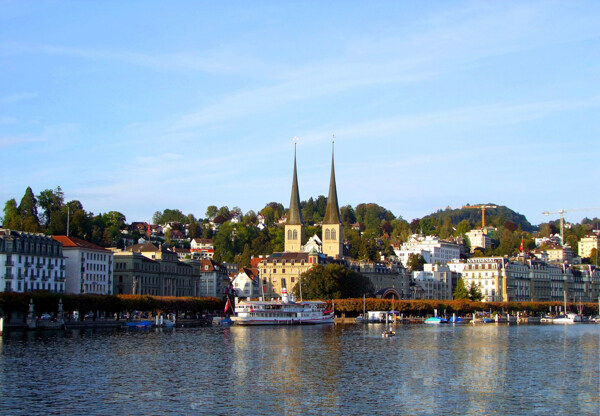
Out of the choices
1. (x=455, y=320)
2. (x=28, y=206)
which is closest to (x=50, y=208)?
(x=28, y=206)

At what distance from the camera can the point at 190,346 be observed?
277ft

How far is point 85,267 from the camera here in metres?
143

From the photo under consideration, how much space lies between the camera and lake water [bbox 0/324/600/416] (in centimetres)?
4475

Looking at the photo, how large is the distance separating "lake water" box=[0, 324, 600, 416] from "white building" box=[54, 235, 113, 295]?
163 feet

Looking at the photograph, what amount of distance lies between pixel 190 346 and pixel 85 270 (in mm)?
63933

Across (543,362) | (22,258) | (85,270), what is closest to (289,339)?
(543,362)

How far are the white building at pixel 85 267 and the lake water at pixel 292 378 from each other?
49.6 m

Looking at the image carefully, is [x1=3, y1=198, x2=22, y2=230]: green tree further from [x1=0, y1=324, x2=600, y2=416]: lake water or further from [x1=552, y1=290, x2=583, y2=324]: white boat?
[x1=552, y1=290, x2=583, y2=324]: white boat

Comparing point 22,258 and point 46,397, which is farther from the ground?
point 22,258

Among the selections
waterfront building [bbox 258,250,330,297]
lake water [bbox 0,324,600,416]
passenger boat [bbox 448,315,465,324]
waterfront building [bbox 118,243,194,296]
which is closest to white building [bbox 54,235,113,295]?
waterfront building [bbox 118,243,194,296]

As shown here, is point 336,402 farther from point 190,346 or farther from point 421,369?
point 190,346

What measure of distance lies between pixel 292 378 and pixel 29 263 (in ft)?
260

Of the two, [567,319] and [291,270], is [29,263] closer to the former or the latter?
[291,270]

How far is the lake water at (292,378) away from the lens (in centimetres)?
4475
